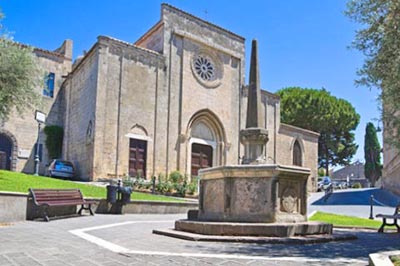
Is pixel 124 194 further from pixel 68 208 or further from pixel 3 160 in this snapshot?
pixel 3 160

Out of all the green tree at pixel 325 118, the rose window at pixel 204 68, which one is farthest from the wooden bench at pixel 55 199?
the green tree at pixel 325 118

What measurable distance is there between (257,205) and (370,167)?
4846 centimetres

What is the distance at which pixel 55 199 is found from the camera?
1110cm

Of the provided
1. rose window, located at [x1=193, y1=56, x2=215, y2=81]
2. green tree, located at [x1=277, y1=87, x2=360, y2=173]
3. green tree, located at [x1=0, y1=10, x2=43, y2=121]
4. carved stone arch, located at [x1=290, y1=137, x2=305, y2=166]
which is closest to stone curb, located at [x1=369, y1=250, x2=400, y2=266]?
green tree, located at [x1=0, y1=10, x2=43, y2=121]

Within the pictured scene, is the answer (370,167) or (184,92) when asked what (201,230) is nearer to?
(184,92)

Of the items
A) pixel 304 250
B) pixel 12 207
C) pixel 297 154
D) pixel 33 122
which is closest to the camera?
pixel 304 250

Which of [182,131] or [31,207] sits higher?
[182,131]

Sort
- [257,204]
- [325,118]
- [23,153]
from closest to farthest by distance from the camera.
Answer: [257,204] < [23,153] < [325,118]

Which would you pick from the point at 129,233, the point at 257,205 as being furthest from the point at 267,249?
the point at 129,233

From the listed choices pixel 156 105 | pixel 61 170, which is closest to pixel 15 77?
pixel 61 170

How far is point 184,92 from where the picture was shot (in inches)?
1038

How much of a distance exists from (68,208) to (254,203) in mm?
6287

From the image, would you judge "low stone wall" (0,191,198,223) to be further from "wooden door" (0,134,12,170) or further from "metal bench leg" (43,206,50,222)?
"wooden door" (0,134,12,170)

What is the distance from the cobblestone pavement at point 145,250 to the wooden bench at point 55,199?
7.05ft
